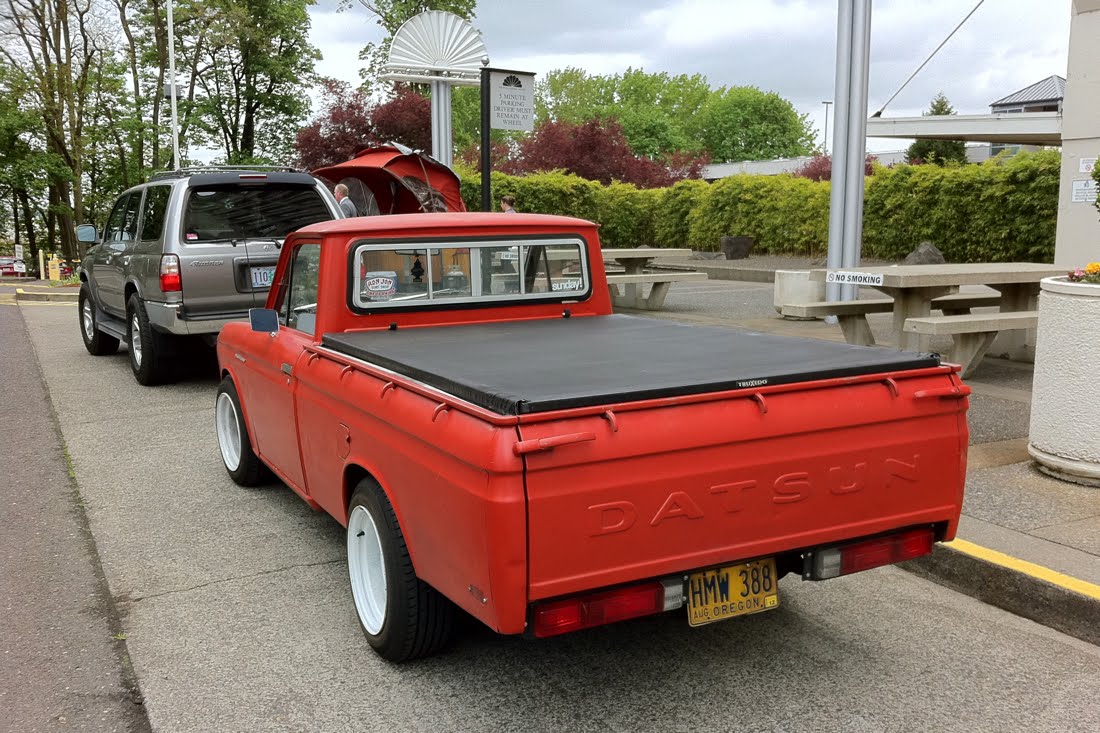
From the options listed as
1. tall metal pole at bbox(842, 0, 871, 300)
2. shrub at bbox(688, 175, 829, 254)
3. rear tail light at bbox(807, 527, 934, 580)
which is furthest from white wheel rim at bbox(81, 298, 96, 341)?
shrub at bbox(688, 175, 829, 254)

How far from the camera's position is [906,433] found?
11.2ft

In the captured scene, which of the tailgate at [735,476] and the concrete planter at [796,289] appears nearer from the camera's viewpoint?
the tailgate at [735,476]

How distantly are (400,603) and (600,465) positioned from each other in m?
1.08

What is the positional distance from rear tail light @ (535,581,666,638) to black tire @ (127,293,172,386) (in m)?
7.78

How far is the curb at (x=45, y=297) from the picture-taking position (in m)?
21.4

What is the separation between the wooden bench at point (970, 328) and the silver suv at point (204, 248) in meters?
5.42

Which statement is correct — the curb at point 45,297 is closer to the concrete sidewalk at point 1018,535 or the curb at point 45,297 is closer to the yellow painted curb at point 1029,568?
the concrete sidewalk at point 1018,535

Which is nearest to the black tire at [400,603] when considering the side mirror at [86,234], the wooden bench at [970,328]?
the wooden bench at [970,328]

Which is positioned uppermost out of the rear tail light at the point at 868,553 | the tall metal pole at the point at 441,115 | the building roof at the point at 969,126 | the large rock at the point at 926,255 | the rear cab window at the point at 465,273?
the building roof at the point at 969,126

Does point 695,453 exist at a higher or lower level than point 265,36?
lower

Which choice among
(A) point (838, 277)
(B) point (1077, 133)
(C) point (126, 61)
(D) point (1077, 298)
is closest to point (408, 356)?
(D) point (1077, 298)

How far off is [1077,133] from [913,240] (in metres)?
10.2

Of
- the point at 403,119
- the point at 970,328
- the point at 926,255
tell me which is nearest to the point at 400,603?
the point at 970,328

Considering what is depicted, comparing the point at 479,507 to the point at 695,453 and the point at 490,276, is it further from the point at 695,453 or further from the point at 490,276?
the point at 490,276
